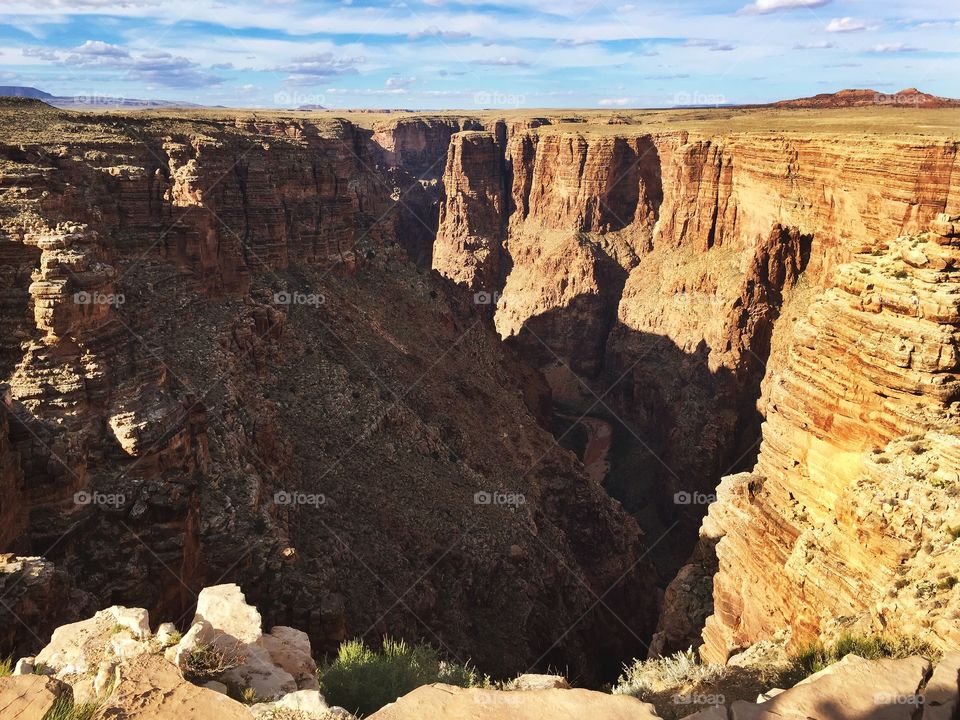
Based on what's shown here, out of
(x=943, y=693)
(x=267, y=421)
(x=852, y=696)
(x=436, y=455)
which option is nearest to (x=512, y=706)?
(x=852, y=696)

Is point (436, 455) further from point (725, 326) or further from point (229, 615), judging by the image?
point (725, 326)

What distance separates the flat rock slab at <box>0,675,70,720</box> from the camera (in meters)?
8.68

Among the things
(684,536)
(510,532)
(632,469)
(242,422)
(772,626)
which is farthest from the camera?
(632,469)

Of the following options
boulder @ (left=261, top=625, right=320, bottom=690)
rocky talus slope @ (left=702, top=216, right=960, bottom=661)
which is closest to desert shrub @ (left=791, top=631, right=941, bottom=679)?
rocky talus slope @ (left=702, top=216, right=960, bottom=661)

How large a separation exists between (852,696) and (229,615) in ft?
29.6

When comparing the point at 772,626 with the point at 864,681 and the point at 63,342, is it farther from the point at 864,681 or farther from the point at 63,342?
the point at 63,342

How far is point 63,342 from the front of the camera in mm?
17906

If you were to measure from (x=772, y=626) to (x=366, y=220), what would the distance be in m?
34.1

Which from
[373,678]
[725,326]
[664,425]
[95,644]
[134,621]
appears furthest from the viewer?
[664,425]

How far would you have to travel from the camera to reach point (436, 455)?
31.3 metres

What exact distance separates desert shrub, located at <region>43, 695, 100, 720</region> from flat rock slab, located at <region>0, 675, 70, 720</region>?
61 millimetres

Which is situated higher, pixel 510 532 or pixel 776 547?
pixel 776 547

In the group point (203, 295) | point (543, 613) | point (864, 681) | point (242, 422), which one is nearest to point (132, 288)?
point (203, 295)

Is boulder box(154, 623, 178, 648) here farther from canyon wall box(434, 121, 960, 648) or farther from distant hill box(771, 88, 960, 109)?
distant hill box(771, 88, 960, 109)
